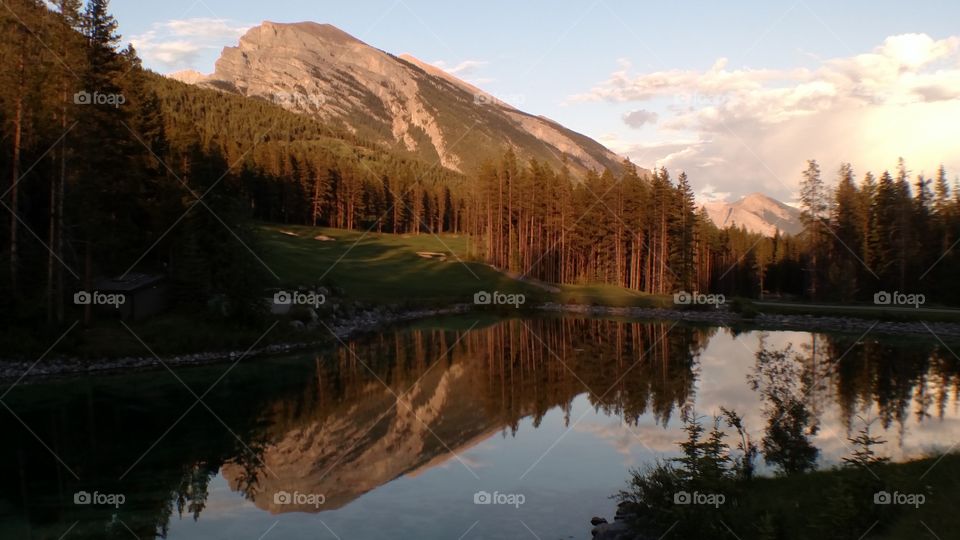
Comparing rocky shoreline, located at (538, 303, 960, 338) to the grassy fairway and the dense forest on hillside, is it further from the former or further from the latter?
the dense forest on hillside

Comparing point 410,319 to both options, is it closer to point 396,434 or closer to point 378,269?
point 378,269

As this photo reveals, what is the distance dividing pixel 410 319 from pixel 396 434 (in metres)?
41.0

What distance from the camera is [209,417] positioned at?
2544 centimetres

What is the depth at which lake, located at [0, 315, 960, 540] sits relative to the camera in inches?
610

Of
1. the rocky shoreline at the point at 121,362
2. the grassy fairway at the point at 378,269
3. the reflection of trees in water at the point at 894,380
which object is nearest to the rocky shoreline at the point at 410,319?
the rocky shoreline at the point at 121,362

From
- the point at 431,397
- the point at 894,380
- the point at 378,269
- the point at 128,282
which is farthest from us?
the point at 378,269

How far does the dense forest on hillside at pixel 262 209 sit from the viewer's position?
35.3 meters

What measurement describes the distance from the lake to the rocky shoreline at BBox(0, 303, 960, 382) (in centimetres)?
216

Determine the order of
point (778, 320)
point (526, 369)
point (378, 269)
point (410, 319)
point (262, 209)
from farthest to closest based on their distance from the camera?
point (262, 209) → point (378, 269) → point (410, 319) → point (778, 320) → point (526, 369)

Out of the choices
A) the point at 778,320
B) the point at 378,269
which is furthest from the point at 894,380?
the point at 378,269

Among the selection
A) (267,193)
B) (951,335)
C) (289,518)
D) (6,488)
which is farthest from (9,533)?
(267,193)

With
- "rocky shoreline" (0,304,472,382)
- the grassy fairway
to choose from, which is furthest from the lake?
the grassy fairway

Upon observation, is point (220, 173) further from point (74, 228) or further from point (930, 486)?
point (930, 486)

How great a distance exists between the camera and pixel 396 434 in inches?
901
